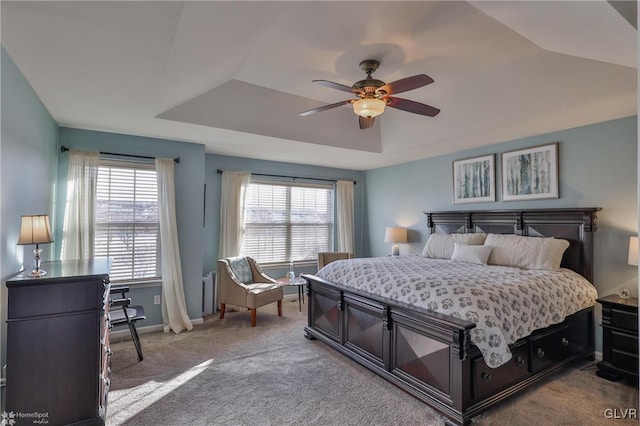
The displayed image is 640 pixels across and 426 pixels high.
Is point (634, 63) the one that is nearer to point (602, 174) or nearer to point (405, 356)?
point (602, 174)

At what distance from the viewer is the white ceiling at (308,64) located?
1.83m

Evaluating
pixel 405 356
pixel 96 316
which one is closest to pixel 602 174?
pixel 405 356

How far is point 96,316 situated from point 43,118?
210cm

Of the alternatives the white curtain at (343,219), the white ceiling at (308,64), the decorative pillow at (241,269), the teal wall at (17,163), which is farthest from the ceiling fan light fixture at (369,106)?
the white curtain at (343,219)

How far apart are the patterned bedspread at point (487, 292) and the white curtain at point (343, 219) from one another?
8.58ft

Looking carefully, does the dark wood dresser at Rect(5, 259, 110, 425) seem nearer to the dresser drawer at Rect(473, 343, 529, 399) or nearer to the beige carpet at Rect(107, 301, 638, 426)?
the beige carpet at Rect(107, 301, 638, 426)

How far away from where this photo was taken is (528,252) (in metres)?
3.59

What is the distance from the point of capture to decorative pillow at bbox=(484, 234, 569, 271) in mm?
3451

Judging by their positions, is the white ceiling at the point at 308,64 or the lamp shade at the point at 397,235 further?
the lamp shade at the point at 397,235

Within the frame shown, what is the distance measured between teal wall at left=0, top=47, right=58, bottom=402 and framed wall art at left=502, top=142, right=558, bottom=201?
499cm

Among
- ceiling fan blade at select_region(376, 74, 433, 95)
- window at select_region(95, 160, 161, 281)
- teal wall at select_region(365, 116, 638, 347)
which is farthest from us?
window at select_region(95, 160, 161, 281)

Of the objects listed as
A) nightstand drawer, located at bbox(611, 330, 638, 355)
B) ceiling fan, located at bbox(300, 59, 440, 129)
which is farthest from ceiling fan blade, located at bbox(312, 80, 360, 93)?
nightstand drawer, located at bbox(611, 330, 638, 355)
